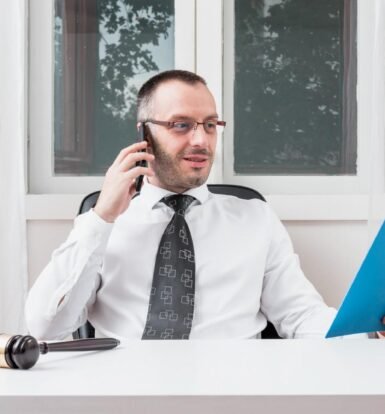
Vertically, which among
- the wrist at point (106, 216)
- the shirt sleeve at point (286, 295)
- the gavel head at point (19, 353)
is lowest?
the shirt sleeve at point (286, 295)

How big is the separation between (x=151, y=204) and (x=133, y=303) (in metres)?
0.28

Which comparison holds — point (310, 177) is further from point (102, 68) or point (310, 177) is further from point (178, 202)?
point (102, 68)

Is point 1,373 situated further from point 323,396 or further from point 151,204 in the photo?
point 151,204

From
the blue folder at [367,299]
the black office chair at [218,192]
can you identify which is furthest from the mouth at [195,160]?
the blue folder at [367,299]

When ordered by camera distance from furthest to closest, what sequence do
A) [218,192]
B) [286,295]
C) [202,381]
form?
[218,192]
[286,295]
[202,381]

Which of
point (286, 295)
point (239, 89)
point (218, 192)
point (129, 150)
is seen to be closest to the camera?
point (129, 150)

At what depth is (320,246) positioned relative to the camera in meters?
2.14

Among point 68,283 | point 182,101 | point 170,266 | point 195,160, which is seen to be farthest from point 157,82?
point 68,283

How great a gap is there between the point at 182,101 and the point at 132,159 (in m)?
0.24

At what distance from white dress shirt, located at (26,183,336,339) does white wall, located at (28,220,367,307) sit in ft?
1.14

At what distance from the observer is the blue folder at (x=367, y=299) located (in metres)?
0.95

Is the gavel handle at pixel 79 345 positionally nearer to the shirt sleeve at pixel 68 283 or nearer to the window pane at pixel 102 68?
the shirt sleeve at pixel 68 283

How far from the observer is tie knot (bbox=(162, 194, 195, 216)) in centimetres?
173

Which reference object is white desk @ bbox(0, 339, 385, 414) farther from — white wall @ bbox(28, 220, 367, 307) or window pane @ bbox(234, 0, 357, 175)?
window pane @ bbox(234, 0, 357, 175)
